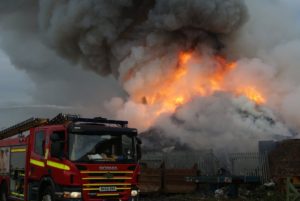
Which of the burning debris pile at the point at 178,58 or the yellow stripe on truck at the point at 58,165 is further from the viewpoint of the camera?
the burning debris pile at the point at 178,58

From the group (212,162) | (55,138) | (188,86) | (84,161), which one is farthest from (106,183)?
(188,86)

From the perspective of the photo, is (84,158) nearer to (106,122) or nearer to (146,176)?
(106,122)

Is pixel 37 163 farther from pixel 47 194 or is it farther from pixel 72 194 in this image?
pixel 72 194

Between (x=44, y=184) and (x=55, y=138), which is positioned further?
(x=44, y=184)

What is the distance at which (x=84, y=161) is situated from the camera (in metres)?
13.0

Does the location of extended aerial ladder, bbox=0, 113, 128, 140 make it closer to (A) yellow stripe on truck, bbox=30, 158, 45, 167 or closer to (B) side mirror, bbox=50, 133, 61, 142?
(B) side mirror, bbox=50, 133, 61, 142

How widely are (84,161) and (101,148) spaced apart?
623 mm

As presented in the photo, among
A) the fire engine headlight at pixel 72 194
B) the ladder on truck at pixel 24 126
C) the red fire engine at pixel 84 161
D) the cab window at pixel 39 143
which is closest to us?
the fire engine headlight at pixel 72 194

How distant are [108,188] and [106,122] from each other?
7.08ft

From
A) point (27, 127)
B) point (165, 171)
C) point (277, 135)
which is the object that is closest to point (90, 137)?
point (27, 127)

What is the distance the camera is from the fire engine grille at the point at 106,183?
42.8ft

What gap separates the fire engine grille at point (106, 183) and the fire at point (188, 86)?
24.1 metres

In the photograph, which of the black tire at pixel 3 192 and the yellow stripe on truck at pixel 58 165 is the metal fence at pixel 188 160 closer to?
the black tire at pixel 3 192

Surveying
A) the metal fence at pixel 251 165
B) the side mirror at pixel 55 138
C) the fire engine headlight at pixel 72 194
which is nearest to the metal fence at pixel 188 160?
the metal fence at pixel 251 165
